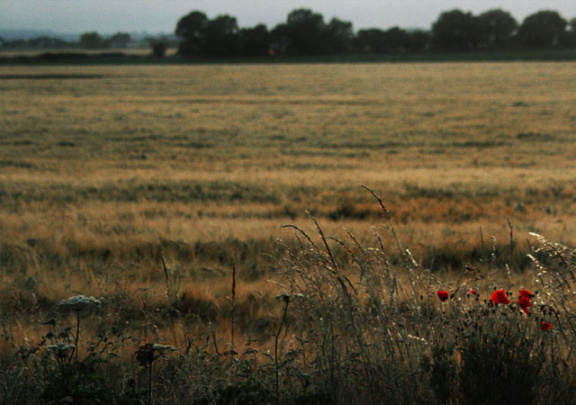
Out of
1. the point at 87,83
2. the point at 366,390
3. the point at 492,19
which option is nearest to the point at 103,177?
the point at 366,390

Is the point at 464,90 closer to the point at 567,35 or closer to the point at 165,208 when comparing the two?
the point at 165,208

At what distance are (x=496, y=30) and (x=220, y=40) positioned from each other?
63823 millimetres

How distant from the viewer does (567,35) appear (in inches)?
5020

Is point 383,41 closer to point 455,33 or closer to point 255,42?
point 455,33

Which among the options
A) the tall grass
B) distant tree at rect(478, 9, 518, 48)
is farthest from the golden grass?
distant tree at rect(478, 9, 518, 48)

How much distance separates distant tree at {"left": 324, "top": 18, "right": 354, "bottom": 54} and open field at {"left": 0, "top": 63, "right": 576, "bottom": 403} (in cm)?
9197

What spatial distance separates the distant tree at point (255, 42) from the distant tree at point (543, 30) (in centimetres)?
5940

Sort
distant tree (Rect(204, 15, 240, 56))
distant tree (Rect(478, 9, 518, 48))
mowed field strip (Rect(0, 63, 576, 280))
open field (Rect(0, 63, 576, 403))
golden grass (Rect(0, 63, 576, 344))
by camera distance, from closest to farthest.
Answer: open field (Rect(0, 63, 576, 403)) < golden grass (Rect(0, 63, 576, 344)) < mowed field strip (Rect(0, 63, 576, 280)) < distant tree (Rect(204, 15, 240, 56)) < distant tree (Rect(478, 9, 518, 48))

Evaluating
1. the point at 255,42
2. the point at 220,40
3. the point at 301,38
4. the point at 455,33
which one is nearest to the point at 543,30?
the point at 455,33

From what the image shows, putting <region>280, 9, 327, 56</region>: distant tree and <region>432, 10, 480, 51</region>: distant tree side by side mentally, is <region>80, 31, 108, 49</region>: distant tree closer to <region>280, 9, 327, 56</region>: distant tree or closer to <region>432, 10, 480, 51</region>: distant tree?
<region>280, 9, 327, 56</region>: distant tree

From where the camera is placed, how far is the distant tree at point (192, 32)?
122 meters

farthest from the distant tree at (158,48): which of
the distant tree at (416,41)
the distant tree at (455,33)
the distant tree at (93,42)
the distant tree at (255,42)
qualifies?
the distant tree at (93,42)

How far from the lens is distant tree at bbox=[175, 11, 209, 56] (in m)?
122

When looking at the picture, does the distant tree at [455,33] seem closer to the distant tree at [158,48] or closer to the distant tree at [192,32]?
the distant tree at [192,32]
